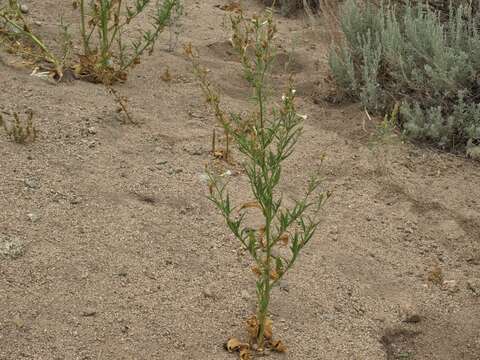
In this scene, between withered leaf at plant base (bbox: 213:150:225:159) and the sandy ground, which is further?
withered leaf at plant base (bbox: 213:150:225:159)

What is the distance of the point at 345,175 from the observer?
3785mm

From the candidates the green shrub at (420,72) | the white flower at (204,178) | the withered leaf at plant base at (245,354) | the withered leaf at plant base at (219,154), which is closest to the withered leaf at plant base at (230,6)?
the green shrub at (420,72)

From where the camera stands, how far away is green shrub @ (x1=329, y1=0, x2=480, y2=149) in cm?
404

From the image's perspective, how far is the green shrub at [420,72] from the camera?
4.04m

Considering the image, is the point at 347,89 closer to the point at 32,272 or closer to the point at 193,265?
the point at 193,265

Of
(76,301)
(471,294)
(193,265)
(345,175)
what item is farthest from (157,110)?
(471,294)

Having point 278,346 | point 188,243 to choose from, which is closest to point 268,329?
point 278,346

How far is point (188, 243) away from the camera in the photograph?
3.04 metres

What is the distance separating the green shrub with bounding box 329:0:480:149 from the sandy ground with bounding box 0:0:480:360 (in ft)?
0.53

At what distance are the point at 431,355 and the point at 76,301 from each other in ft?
4.28

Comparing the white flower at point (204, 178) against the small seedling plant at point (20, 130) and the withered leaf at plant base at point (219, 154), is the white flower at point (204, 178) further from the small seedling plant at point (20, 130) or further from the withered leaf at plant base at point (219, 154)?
the small seedling plant at point (20, 130)

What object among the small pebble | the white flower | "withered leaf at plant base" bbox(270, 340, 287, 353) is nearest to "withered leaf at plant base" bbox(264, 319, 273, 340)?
"withered leaf at plant base" bbox(270, 340, 287, 353)

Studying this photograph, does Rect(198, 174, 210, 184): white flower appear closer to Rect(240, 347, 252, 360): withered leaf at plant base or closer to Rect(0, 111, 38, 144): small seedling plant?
Rect(0, 111, 38, 144): small seedling plant

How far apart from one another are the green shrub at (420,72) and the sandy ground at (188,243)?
0.16 m
